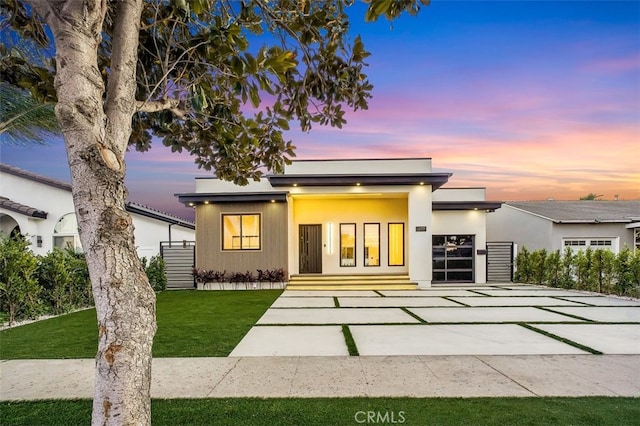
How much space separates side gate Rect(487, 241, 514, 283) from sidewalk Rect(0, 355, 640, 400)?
422 inches

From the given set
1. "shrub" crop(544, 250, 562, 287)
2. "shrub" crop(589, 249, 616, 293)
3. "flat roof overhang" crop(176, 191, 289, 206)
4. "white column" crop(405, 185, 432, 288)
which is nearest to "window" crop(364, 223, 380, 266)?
"white column" crop(405, 185, 432, 288)

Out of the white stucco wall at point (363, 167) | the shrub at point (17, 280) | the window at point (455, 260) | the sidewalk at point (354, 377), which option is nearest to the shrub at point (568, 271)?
the window at point (455, 260)

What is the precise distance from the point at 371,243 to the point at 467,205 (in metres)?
4.19

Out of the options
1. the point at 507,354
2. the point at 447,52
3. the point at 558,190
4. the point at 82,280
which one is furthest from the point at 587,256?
the point at 82,280

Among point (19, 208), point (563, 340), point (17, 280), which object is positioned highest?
point (19, 208)

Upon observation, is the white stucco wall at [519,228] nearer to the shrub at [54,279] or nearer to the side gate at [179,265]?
the side gate at [179,265]

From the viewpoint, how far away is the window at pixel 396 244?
Answer: 14828mm

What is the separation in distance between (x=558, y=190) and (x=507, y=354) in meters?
23.0

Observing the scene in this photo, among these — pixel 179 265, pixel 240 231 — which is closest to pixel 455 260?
pixel 240 231

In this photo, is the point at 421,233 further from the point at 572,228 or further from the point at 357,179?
the point at 572,228

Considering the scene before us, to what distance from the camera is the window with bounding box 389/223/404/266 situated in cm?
1483

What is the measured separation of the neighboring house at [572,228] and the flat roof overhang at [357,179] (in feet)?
21.4

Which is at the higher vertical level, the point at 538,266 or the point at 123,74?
the point at 123,74

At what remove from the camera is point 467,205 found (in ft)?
45.7
